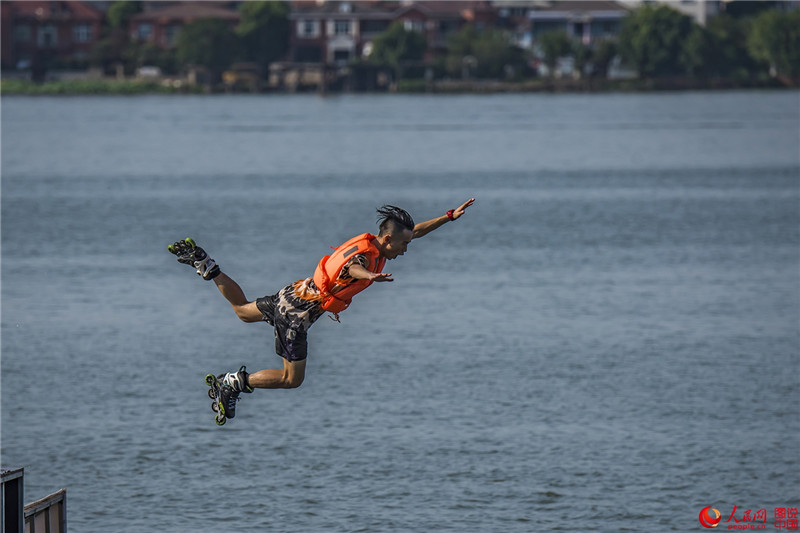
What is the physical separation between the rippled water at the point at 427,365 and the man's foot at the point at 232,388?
1214cm

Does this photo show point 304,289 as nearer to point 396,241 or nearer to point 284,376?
point 284,376

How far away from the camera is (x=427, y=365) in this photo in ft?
147

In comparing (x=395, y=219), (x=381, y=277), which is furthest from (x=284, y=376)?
(x=381, y=277)

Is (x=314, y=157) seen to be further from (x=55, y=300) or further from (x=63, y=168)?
(x=55, y=300)

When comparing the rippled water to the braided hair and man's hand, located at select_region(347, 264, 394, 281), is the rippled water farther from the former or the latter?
man's hand, located at select_region(347, 264, 394, 281)

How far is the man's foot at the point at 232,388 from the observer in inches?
723

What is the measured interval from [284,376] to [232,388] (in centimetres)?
93

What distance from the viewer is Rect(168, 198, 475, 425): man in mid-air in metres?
16.6

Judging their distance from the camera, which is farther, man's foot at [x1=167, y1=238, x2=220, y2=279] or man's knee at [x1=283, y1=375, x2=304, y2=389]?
man's knee at [x1=283, y1=375, x2=304, y2=389]

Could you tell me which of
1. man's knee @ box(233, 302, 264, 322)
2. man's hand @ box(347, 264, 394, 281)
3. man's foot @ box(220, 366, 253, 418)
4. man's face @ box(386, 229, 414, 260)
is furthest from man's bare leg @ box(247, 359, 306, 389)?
man's face @ box(386, 229, 414, 260)

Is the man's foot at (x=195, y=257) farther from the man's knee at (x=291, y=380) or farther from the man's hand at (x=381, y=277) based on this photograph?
the man's hand at (x=381, y=277)

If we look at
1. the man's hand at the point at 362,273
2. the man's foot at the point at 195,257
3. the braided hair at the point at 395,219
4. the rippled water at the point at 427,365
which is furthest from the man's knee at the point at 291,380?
the rippled water at the point at 427,365

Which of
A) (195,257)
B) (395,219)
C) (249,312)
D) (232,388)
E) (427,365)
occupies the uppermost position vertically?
(395,219)

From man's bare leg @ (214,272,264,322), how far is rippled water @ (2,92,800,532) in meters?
12.9
